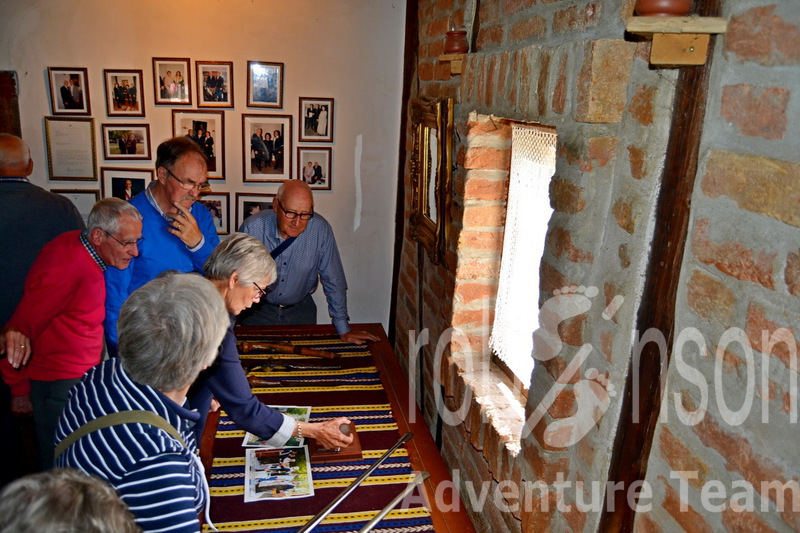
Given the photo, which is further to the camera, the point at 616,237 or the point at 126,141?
the point at 126,141

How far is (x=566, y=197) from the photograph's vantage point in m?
1.44

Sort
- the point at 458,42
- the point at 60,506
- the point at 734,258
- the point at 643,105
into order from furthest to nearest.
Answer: the point at 458,42, the point at 643,105, the point at 734,258, the point at 60,506

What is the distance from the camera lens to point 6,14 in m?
3.79

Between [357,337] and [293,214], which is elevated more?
[293,214]

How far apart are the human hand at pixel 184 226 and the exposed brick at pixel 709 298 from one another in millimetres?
2331

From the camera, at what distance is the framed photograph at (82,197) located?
4.10 m

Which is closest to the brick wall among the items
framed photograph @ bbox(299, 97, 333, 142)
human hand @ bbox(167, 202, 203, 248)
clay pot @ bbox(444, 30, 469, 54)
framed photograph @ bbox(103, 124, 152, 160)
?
clay pot @ bbox(444, 30, 469, 54)

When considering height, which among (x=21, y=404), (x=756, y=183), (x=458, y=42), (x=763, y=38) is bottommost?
(x=21, y=404)

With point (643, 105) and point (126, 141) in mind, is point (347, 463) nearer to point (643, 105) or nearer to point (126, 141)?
point (643, 105)

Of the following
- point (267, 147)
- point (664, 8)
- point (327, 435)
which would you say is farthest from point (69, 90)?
point (664, 8)

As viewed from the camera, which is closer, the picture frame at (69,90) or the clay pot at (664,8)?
the clay pot at (664,8)

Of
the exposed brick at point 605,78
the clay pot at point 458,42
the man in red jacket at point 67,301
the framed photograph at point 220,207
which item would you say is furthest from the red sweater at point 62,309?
the exposed brick at point 605,78

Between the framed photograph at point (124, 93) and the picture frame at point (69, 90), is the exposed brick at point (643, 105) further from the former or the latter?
the picture frame at point (69, 90)

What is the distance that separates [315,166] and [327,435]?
8.55 feet
